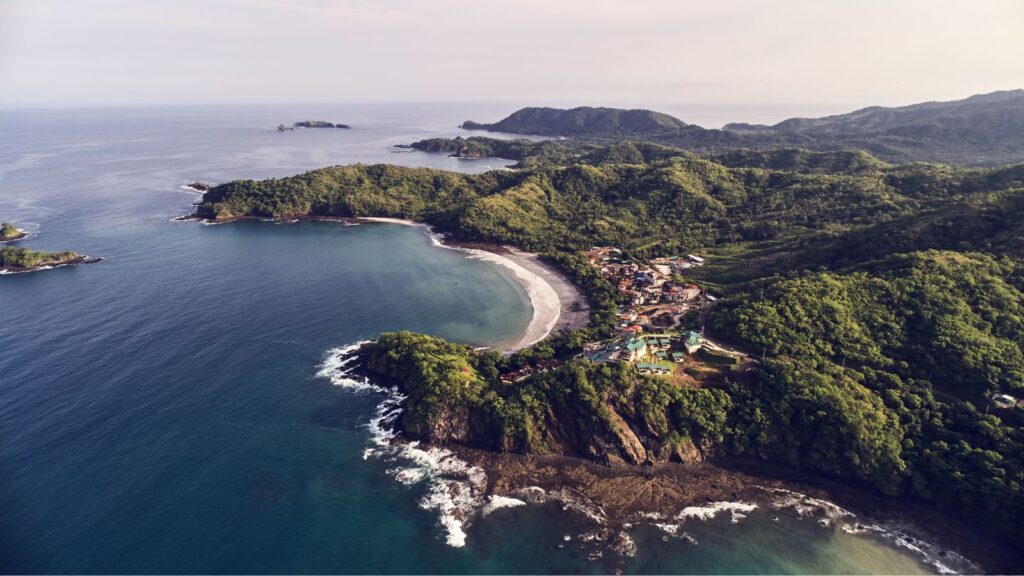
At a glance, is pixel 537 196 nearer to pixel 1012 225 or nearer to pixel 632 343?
pixel 632 343

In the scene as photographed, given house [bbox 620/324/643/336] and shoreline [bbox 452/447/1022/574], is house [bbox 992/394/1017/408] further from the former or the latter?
house [bbox 620/324/643/336]

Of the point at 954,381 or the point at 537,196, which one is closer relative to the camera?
the point at 954,381

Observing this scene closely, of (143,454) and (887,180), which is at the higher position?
(887,180)

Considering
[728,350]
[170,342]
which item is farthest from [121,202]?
[728,350]

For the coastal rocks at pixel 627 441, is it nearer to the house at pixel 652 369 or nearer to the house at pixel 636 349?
the house at pixel 652 369

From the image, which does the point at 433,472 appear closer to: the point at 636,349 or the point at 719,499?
the point at 636,349

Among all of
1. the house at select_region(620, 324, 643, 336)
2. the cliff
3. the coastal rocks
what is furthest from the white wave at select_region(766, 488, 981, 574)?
the house at select_region(620, 324, 643, 336)

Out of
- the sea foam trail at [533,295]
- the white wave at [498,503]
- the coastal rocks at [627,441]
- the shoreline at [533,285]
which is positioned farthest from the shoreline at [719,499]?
the sea foam trail at [533,295]
